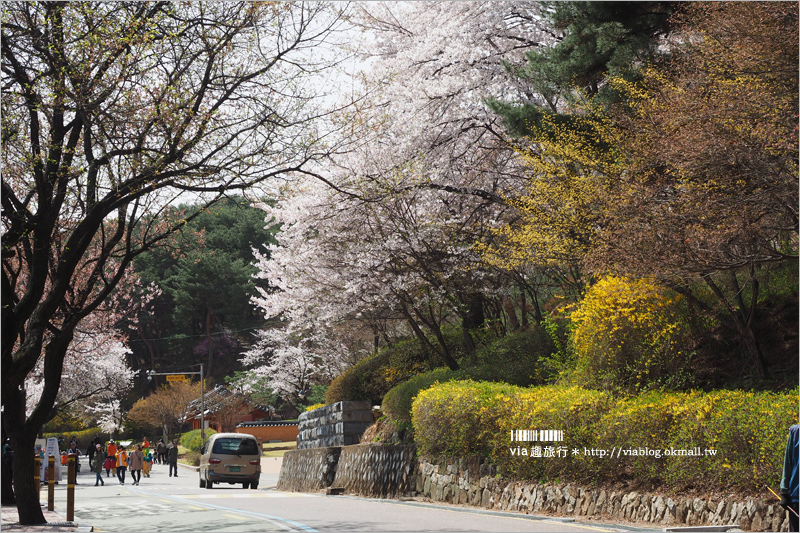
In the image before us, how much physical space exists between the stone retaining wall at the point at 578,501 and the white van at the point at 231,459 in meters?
11.5

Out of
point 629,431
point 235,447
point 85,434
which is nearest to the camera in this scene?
point 629,431

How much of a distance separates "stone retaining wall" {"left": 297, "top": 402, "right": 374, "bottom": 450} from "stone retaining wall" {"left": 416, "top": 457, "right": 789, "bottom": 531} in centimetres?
591

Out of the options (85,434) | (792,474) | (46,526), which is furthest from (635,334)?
(85,434)

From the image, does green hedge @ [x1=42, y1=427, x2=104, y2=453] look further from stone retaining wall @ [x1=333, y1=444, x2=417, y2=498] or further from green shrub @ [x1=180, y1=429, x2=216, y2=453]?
stone retaining wall @ [x1=333, y1=444, x2=417, y2=498]

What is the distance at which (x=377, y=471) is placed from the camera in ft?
67.3

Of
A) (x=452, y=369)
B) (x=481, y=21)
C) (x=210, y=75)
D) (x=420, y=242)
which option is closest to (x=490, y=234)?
(x=420, y=242)

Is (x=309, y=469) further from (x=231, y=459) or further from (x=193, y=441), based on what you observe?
(x=193, y=441)

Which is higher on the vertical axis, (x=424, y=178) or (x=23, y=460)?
(x=424, y=178)

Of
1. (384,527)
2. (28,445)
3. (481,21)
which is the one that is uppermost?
(481,21)

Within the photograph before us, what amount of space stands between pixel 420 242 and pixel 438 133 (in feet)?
8.46

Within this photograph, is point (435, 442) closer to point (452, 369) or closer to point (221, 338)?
point (452, 369)

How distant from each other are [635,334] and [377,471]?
868 centimetres

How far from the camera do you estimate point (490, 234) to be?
2105cm

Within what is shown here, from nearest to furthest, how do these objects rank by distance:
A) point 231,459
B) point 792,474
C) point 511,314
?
point 792,474 < point 511,314 < point 231,459
